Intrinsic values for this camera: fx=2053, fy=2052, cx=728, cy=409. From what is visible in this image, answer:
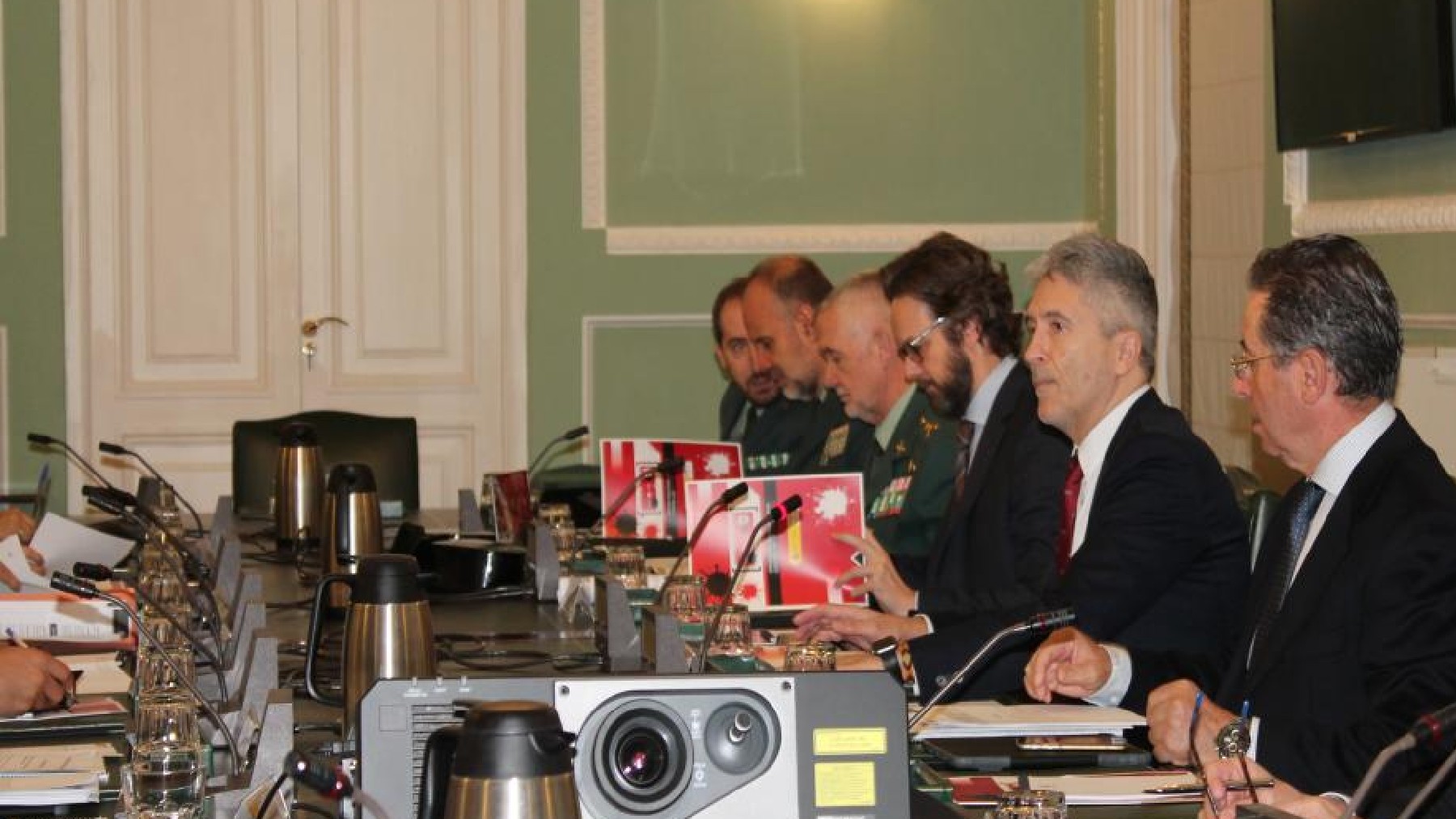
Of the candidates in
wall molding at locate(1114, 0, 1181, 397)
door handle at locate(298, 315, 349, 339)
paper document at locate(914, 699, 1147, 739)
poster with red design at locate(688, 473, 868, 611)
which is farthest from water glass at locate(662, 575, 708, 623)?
door handle at locate(298, 315, 349, 339)

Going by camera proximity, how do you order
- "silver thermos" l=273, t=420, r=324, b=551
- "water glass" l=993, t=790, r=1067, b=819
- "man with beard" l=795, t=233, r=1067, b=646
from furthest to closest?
1. "silver thermos" l=273, t=420, r=324, b=551
2. "man with beard" l=795, t=233, r=1067, b=646
3. "water glass" l=993, t=790, r=1067, b=819

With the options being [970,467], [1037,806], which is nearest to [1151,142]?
[970,467]

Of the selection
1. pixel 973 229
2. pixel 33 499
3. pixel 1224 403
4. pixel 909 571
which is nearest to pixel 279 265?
pixel 33 499

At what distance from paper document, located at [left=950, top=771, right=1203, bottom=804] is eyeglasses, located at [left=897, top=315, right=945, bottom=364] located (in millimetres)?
1623

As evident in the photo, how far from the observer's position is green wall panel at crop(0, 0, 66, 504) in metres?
6.53

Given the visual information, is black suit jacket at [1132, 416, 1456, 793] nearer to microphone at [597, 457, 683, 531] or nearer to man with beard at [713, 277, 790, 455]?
microphone at [597, 457, 683, 531]

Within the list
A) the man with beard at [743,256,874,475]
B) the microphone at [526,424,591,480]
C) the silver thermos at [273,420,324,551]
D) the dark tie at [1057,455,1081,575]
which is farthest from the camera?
the man with beard at [743,256,874,475]

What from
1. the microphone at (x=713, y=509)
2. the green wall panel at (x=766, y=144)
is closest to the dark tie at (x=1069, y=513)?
the microphone at (x=713, y=509)

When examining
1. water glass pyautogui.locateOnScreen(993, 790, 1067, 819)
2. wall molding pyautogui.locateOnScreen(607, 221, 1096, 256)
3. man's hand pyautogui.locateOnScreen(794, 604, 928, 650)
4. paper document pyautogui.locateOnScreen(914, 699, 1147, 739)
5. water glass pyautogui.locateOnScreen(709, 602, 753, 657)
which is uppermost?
wall molding pyautogui.locateOnScreen(607, 221, 1096, 256)

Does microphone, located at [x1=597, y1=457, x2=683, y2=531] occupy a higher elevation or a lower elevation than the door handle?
lower

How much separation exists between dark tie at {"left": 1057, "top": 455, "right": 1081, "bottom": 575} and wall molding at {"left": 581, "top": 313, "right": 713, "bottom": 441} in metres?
3.53

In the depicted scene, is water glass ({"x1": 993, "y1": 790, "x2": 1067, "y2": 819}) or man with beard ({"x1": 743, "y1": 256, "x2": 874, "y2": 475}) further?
man with beard ({"x1": 743, "y1": 256, "x2": 874, "y2": 475})

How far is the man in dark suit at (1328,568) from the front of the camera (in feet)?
7.57

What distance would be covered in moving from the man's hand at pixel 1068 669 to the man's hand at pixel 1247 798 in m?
0.60
